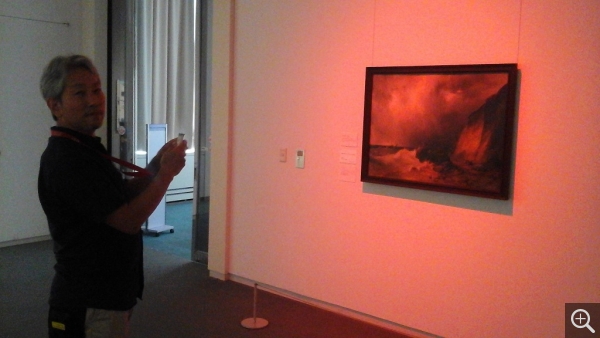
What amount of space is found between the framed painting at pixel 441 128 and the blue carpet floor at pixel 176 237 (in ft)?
7.03

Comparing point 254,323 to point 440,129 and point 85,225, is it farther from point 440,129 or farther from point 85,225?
point 85,225

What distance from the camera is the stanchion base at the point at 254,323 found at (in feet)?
11.1

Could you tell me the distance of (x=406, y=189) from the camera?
322cm

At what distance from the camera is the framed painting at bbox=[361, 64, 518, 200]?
9.20ft

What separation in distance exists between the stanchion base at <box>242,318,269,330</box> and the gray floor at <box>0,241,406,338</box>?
0.03m

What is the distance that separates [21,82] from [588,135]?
16.6 feet

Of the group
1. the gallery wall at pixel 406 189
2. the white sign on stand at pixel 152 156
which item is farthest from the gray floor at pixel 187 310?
the white sign on stand at pixel 152 156

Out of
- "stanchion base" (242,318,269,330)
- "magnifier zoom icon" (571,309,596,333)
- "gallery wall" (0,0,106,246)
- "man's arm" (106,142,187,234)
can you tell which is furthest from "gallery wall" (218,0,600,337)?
"gallery wall" (0,0,106,246)

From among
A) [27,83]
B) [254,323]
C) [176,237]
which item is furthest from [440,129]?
[27,83]

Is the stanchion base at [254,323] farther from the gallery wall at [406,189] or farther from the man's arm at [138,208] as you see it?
the man's arm at [138,208]

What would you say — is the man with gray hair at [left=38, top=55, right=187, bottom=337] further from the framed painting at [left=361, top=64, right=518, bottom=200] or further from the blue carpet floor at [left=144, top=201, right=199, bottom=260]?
the blue carpet floor at [left=144, top=201, right=199, bottom=260]

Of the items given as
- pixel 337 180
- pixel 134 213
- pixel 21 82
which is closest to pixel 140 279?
pixel 134 213

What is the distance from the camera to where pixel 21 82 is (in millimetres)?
5141

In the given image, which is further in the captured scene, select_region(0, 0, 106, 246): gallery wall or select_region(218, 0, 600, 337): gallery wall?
select_region(0, 0, 106, 246): gallery wall
